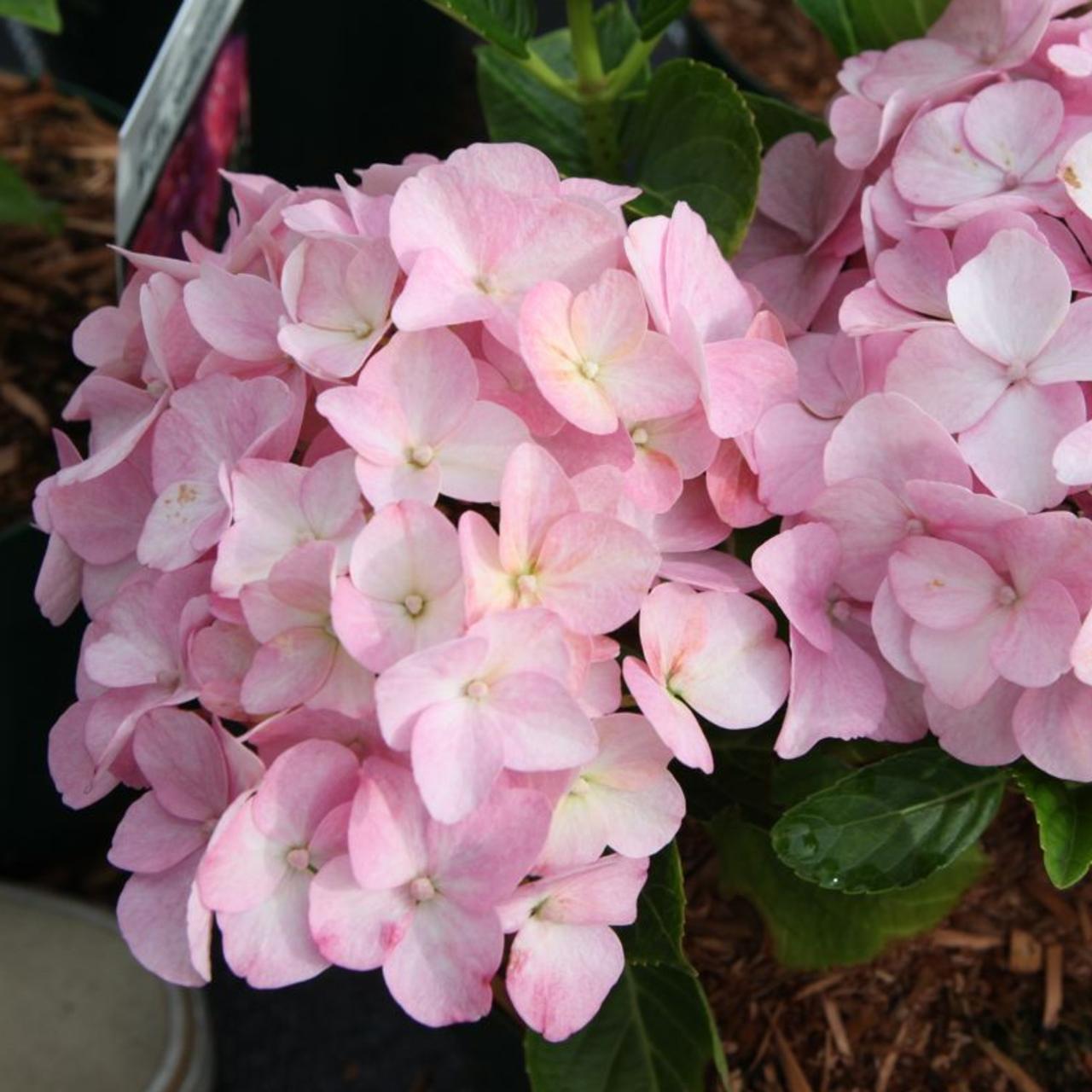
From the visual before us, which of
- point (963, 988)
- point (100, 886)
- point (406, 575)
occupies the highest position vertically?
point (406, 575)

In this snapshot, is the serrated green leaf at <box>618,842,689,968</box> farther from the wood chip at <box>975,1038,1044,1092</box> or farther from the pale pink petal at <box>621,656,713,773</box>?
the wood chip at <box>975,1038,1044,1092</box>

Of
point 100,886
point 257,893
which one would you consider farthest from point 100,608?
point 100,886

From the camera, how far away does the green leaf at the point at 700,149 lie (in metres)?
0.69

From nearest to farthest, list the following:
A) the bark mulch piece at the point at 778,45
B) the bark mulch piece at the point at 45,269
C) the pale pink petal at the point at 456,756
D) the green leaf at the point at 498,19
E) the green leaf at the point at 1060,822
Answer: the pale pink petal at the point at 456,756 < the green leaf at the point at 1060,822 < the green leaf at the point at 498,19 < the bark mulch piece at the point at 45,269 < the bark mulch piece at the point at 778,45

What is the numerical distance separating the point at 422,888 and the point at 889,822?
0.21 metres

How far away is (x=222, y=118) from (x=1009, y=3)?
0.43 m

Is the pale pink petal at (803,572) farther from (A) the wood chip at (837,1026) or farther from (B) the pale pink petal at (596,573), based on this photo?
(A) the wood chip at (837,1026)

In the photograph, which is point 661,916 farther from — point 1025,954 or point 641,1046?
point 1025,954

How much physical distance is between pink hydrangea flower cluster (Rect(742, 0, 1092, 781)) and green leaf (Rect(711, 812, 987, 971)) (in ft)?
0.54

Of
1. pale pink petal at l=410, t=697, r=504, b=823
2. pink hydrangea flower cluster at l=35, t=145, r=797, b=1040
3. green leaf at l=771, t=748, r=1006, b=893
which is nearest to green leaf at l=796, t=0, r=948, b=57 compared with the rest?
pink hydrangea flower cluster at l=35, t=145, r=797, b=1040

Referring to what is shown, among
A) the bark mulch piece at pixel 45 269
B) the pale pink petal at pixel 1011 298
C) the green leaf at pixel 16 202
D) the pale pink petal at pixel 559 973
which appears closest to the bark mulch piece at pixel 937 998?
the pale pink petal at pixel 559 973

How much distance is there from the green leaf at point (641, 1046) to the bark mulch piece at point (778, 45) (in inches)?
40.6

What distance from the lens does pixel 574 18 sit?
762 mm

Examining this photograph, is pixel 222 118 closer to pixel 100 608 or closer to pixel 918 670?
pixel 100 608
